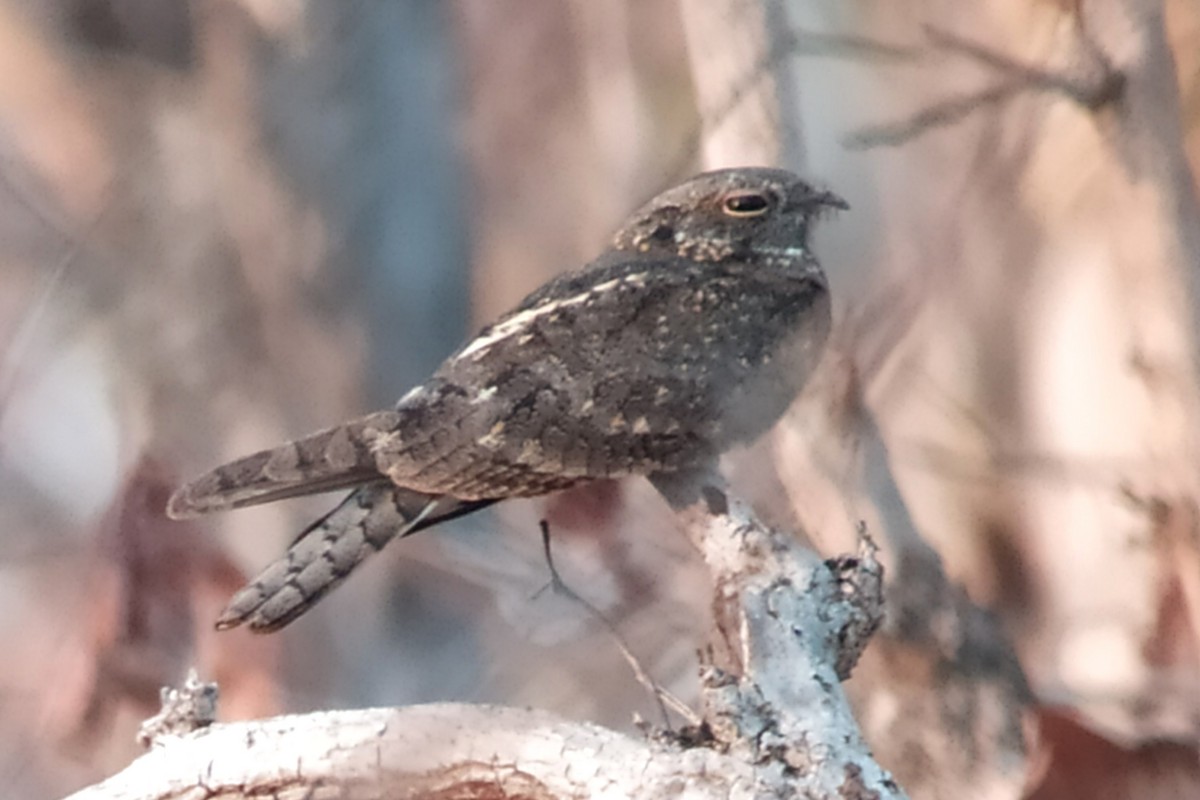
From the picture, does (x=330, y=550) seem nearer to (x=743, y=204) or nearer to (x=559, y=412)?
(x=559, y=412)

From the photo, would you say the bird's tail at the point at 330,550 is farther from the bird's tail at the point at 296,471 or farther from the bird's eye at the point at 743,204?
the bird's eye at the point at 743,204

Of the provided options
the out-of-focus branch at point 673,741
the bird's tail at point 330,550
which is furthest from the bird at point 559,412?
the out-of-focus branch at point 673,741

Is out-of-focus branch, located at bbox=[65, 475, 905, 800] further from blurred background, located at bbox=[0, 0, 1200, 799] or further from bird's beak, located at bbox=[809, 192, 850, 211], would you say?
bird's beak, located at bbox=[809, 192, 850, 211]

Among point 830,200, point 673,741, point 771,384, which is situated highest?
point 830,200

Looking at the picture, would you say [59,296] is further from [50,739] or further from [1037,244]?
[1037,244]

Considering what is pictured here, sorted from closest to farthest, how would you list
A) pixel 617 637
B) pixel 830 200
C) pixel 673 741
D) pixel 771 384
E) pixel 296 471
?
pixel 673 741, pixel 296 471, pixel 771 384, pixel 830 200, pixel 617 637

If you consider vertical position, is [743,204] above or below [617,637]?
above

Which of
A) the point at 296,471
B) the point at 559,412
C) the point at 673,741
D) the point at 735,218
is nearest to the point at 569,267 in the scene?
the point at 735,218
